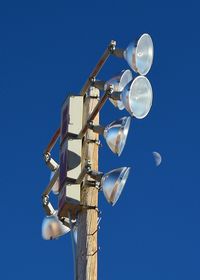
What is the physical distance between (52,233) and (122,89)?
6.34 feet

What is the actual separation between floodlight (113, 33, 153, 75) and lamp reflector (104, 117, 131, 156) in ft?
2.05

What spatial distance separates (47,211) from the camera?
31.3 ft

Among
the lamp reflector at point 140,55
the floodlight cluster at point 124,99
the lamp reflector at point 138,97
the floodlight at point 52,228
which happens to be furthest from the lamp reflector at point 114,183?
the floodlight at point 52,228

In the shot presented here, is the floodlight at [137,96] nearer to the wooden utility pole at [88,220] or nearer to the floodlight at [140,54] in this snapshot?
the floodlight at [140,54]

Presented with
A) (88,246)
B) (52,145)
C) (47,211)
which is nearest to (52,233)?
(47,211)

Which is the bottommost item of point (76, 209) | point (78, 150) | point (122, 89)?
point (76, 209)

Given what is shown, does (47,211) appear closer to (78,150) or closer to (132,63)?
(78,150)

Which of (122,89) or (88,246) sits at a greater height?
(122,89)

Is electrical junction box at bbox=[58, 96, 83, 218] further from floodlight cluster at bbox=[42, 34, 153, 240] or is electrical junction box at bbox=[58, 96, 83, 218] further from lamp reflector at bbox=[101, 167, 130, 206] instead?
lamp reflector at bbox=[101, 167, 130, 206]

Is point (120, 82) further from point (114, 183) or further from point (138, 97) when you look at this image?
point (114, 183)

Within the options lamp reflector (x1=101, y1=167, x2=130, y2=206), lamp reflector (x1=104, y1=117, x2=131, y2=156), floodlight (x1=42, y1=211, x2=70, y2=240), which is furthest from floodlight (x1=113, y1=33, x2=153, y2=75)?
floodlight (x1=42, y1=211, x2=70, y2=240)

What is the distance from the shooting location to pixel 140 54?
8.61m

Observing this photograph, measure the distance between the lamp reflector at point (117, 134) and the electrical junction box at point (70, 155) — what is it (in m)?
0.40

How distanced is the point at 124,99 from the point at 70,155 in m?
0.77
